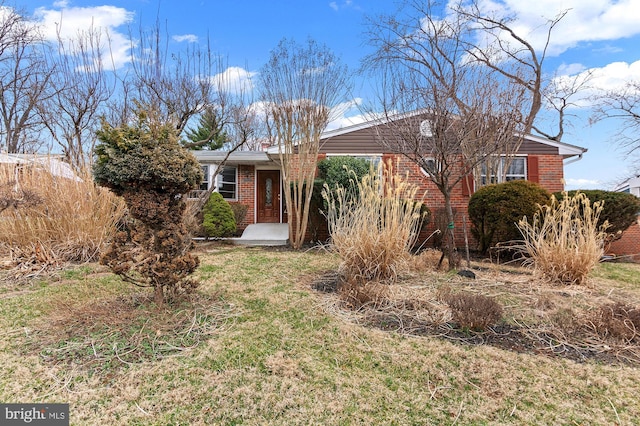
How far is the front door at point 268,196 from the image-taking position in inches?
482

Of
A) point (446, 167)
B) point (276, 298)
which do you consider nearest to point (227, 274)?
point (276, 298)

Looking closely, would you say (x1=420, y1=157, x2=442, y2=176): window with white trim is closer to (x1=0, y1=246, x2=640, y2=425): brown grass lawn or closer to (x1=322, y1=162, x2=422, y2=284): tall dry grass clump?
(x1=322, y1=162, x2=422, y2=284): tall dry grass clump

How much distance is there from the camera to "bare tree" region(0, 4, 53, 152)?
14.5m

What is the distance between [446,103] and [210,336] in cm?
444

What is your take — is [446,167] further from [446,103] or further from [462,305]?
[462,305]

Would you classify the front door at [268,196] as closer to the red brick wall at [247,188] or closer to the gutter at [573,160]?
the red brick wall at [247,188]

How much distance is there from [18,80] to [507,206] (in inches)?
798

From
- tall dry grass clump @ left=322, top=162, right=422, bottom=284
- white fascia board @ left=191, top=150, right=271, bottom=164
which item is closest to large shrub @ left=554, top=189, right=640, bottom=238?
tall dry grass clump @ left=322, top=162, right=422, bottom=284

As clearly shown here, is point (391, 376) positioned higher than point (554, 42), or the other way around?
point (554, 42)

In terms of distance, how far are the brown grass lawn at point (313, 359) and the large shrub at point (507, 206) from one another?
8.01 feet

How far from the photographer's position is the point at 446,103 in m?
4.92

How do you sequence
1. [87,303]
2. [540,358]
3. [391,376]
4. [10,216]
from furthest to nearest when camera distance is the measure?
1. [10,216]
2. [87,303]
3. [540,358]
4. [391,376]

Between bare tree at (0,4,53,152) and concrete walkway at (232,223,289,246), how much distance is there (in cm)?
1114

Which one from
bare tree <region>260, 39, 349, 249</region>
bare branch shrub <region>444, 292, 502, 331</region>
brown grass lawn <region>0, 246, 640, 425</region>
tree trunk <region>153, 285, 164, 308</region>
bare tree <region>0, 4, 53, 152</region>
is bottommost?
brown grass lawn <region>0, 246, 640, 425</region>
